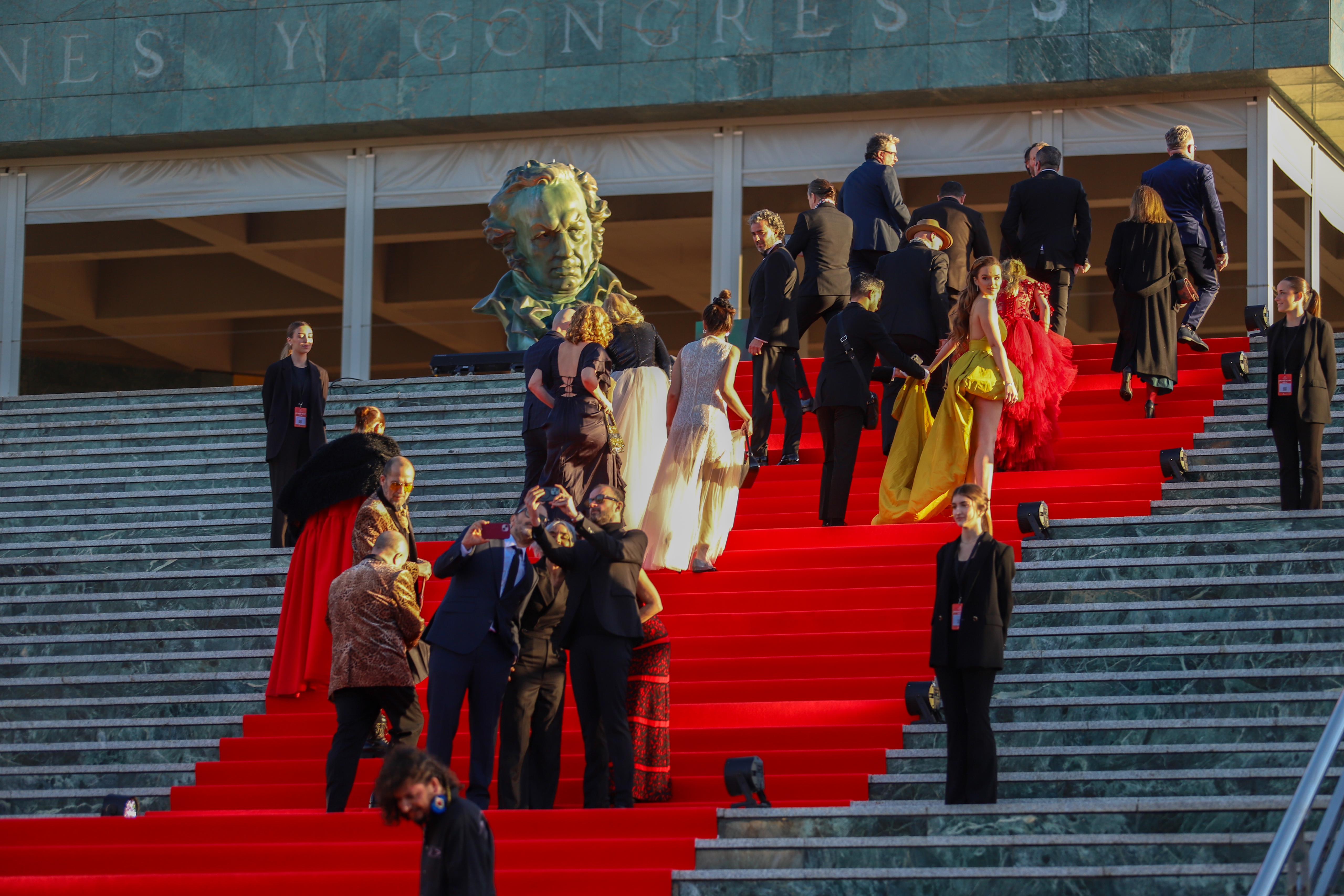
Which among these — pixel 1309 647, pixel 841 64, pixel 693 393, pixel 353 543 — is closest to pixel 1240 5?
pixel 841 64

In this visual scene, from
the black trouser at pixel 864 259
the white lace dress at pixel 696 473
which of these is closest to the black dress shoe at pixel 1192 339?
the black trouser at pixel 864 259

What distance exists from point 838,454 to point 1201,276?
4.10m

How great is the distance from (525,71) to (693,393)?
29.8 feet

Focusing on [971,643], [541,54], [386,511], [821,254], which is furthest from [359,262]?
[971,643]

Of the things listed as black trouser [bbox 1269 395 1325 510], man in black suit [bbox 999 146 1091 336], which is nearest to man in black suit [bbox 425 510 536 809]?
black trouser [bbox 1269 395 1325 510]

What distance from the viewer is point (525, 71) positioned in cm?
1966

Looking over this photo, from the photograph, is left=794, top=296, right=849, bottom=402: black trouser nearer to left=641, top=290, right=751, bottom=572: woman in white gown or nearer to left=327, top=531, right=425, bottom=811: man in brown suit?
left=641, top=290, right=751, bottom=572: woman in white gown

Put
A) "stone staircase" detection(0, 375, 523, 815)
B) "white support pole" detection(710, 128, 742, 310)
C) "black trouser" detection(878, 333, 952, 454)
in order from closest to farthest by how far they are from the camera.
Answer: "stone staircase" detection(0, 375, 523, 815) → "black trouser" detection(878, 333, 952, 454) → "white support pole" detection(710, 128, 742, 310)

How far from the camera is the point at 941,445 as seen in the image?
11.5 meters

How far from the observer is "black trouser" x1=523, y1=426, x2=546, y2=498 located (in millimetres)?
11359

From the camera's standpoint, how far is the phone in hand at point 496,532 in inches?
363

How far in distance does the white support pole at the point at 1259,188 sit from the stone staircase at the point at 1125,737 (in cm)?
736

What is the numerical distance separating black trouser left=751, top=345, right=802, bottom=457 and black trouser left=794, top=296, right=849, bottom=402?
454 mm

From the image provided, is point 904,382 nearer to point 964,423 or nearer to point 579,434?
point 964,423
